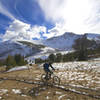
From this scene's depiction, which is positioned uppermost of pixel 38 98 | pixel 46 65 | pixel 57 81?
pixel 46 65

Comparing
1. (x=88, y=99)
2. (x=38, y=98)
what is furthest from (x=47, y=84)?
(x=88, y=99)

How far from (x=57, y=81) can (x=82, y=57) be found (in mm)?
42467

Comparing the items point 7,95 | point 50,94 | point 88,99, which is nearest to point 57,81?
point 50,94

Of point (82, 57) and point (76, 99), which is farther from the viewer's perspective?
point (82, 57)

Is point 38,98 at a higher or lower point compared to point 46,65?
lower

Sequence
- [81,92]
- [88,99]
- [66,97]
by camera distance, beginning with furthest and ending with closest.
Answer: [81,92]
[66,97]
[88,99]

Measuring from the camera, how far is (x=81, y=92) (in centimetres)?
837

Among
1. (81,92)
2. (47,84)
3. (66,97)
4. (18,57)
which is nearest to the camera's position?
(66,97)

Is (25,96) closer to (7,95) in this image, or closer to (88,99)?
(7,95)

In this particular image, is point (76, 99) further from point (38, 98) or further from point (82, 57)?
point (82, 57)

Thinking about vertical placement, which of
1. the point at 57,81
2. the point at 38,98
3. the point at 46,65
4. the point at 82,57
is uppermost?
the point at 82,57

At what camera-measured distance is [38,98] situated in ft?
26.5

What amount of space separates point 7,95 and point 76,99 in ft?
21.0

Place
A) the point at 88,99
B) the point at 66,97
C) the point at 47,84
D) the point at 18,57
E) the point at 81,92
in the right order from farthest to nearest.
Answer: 1. the point at 18,57
2. the point at 47,84
3. the point at 81,92
4. the point at 66,97
5. the point at 88,99
